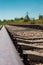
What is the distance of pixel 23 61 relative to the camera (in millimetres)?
1433

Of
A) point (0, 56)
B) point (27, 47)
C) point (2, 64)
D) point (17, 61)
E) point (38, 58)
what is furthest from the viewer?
point (27, 47)

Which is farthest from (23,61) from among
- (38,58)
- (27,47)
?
(27,47)

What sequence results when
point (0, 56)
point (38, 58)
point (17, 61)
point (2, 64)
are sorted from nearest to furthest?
point (2, 64), point (17, 61), point (0, 56), point (38, 58)

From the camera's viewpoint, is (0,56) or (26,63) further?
(0,56)

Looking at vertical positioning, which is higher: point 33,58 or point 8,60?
point 8,60

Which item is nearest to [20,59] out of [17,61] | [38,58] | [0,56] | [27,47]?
[17,61]

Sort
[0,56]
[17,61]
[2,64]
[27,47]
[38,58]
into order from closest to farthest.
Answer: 1. [2,64]
2. [17,61]
3. [0,56]
4. [38,58]
5. [27,47]

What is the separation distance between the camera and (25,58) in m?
1.42

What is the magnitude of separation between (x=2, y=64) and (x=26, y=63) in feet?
0.50

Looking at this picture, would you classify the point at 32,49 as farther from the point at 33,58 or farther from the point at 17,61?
the point at 17,61

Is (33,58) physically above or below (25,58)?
below

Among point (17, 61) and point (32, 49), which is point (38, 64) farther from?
point (17, 61)

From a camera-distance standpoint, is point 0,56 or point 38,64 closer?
point 0,56

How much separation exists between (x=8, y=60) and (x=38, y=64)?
165cm
